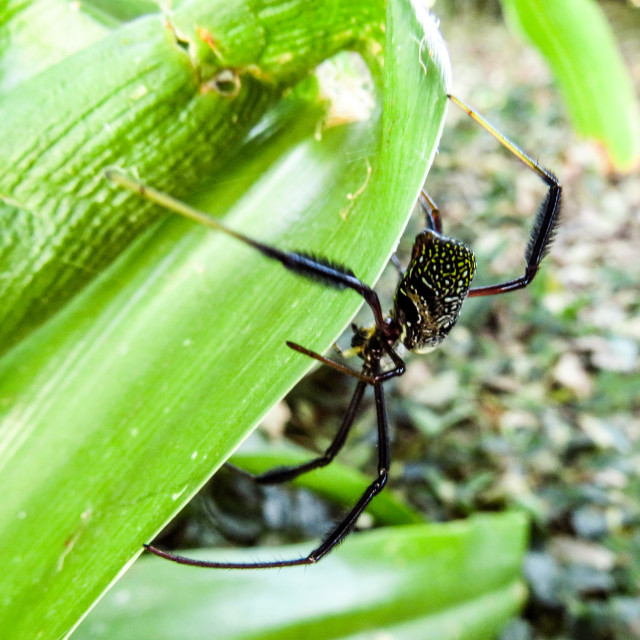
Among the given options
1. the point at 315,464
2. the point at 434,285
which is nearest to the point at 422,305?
the point at 434,285

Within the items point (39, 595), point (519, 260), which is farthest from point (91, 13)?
point (519, 260)

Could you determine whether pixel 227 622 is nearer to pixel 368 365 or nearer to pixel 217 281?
pixel 368 365

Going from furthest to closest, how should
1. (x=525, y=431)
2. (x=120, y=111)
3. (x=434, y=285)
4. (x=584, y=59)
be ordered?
(x=525, y=431) < (x=584, y=59) < (x=434, y=285) < (x=120, y=111)

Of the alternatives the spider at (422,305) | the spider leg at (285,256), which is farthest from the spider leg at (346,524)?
the spider leg at (285,256)

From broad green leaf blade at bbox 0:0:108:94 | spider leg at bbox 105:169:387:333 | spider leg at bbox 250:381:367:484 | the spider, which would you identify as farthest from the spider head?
broad green leaf blade at bbox 0:0:108:94

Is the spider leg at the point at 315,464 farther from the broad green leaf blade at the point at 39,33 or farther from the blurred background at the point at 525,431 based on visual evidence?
the broad green leaf blade at the point at 39,33

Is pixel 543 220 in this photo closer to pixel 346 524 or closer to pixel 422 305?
pixel 422 305

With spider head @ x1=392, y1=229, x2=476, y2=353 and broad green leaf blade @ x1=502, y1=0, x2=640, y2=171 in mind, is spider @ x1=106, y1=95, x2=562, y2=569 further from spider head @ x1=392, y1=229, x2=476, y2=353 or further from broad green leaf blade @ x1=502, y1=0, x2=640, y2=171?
broad green leaf blade @ x1=502, y1=0, x2=640, y2=171
